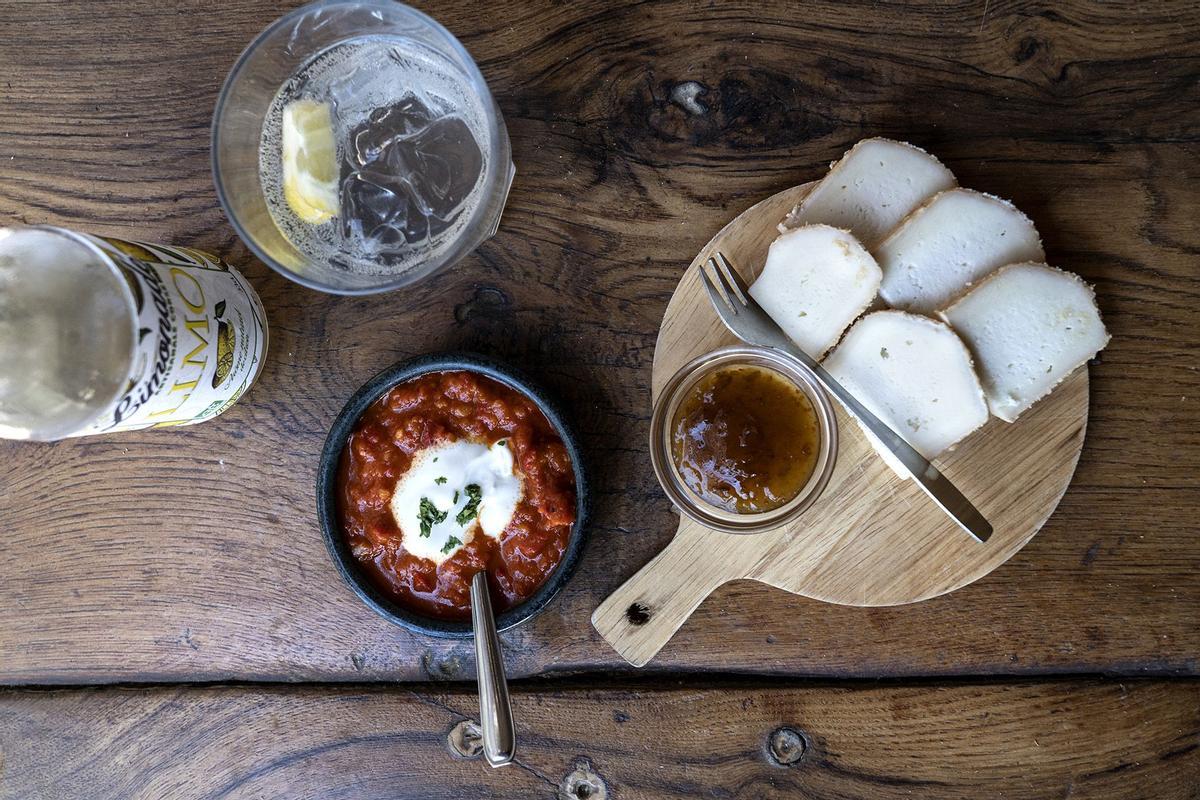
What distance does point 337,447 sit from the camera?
160 cm

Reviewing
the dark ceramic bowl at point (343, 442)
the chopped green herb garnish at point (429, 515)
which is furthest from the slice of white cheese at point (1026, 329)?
the chopped green herb garnish at point (429, 515)

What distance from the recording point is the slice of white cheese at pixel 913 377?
5.06 feet

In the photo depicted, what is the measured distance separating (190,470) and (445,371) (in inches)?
24.6

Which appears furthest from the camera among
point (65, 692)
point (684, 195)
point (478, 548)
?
point (65, 692)

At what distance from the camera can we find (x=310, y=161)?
4.81ft

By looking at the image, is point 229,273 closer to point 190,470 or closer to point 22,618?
point 190,470

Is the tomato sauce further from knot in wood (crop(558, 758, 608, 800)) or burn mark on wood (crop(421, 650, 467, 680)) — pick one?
knot in wood (crop(558, 758, 608, 800))

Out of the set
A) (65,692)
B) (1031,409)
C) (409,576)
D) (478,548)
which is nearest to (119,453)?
(65,692)

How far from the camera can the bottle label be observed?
51.9 inches

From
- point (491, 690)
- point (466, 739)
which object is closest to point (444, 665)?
point (466, 739)

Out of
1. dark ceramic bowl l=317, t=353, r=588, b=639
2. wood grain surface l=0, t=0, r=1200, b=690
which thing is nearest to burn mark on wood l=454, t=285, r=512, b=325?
wood grain surface l=0, t=0, r=1200, b=690

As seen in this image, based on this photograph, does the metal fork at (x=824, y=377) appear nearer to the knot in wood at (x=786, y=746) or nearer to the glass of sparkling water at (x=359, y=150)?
the glass of sparkling water at (x=359, y=150)

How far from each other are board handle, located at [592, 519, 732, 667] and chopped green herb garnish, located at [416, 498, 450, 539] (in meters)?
0.38

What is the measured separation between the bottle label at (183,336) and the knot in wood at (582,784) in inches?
40.9
